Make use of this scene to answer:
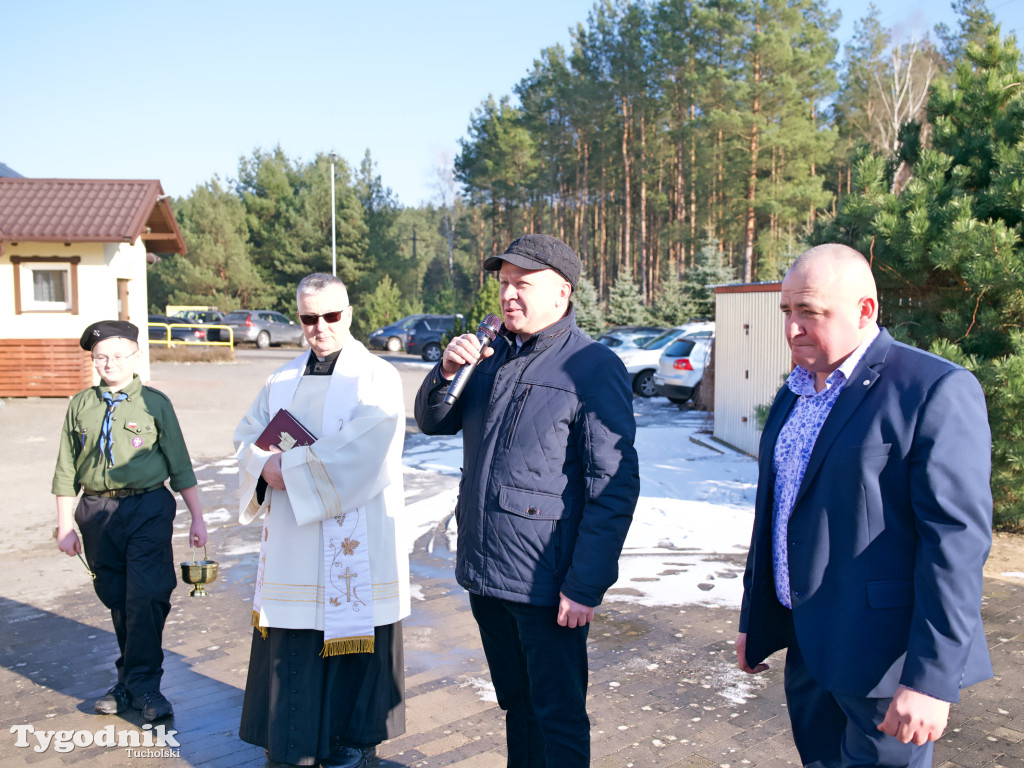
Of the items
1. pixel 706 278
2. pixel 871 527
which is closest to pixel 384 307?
pixel 706 278

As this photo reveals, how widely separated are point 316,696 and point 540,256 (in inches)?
80.0

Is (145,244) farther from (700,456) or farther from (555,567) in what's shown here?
(555,567)

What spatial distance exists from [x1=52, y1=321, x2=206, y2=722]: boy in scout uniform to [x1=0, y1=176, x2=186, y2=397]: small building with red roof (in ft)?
47.0

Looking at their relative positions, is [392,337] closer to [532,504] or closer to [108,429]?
[108,429]

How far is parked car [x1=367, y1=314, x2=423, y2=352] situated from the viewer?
115 ft

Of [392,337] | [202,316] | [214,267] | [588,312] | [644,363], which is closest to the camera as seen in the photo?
[644,363]

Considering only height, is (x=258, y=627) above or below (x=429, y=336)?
below

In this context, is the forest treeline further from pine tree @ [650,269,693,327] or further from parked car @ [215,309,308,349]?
parked car @ [215,309,308,349]

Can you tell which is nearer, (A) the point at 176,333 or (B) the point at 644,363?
(B) the point at 644,363

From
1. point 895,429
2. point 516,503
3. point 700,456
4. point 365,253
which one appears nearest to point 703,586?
point 516,503

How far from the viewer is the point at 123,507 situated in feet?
13.5

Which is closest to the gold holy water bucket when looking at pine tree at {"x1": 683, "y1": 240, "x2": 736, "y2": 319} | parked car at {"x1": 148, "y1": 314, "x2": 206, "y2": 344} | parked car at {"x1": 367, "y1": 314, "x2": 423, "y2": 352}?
pine tree at {"x1": 683, "y1": 240, "x2": 736, "y2": 319}

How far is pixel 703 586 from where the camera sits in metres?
6.09

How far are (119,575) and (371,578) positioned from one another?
137 centimetres
